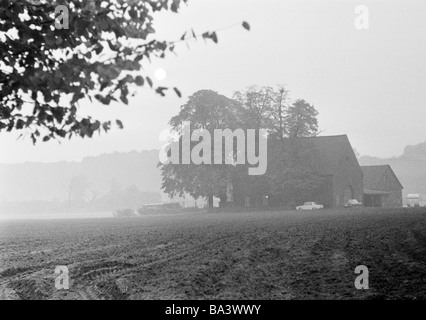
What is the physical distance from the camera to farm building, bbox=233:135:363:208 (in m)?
60.6

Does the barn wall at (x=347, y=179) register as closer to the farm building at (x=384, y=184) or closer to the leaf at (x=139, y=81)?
the farm building at (x=384, y=184)

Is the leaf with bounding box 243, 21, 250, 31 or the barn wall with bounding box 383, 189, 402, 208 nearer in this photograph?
the leaf with bounding box 243, 21, 250, 31

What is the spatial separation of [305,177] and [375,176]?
104 feet

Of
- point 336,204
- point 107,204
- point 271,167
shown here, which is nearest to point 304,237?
point 271,167

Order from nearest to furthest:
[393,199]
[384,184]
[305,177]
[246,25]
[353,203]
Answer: [246,25], [305,177], [353,203], [393,199], [384,184]

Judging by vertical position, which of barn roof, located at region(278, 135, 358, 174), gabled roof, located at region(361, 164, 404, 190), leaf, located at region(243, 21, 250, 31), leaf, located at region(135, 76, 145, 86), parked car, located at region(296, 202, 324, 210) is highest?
barn roof, located at region(278, 135, 358, 174)

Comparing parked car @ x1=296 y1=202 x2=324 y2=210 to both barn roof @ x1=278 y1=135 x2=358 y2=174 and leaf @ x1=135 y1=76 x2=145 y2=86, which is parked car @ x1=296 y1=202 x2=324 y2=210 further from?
leaf @ x1=135 y1=76 x2=145 y2=86

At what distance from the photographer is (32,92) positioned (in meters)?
6.05

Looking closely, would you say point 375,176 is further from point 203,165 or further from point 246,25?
point 246,25

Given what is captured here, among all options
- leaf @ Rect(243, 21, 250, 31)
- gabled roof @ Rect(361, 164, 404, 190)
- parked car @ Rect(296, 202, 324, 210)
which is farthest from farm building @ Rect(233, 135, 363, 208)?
leaf @ Rect(243, 21, 250, 31)

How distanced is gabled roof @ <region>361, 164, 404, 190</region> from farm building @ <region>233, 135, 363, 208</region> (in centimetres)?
→ 1258

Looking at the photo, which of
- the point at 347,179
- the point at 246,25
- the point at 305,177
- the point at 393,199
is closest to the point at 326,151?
the point at 347,179

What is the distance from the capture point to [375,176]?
283 ft

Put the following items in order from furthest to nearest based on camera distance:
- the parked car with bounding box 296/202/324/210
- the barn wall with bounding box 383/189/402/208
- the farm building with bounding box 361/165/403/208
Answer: the farm building with bounding box 361/165/403/208, the barn wall with bounding box 383/189/402/208, the parked car with bounding box 296/202/324/210
